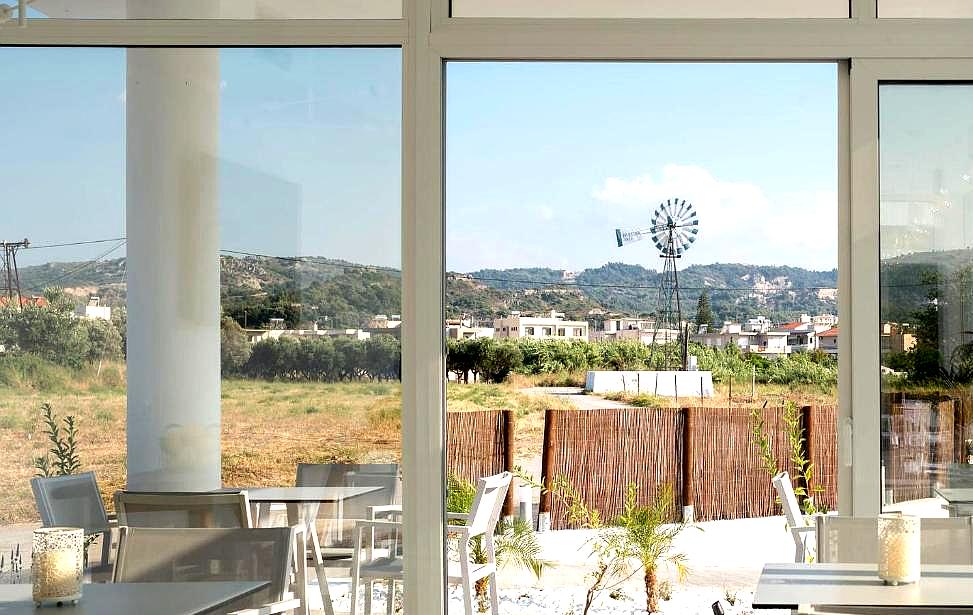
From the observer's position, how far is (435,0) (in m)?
3.21

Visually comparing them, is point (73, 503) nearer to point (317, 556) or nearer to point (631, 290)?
point (317, 556)

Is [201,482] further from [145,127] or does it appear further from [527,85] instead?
[527,85]

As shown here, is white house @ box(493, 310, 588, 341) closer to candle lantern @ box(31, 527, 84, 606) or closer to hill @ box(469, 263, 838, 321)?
hill @ box(469, 263, 838, 321)

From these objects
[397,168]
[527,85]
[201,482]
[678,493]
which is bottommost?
[678,493]

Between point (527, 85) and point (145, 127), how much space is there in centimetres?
315

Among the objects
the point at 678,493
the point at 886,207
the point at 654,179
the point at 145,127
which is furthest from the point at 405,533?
the point at 678,493

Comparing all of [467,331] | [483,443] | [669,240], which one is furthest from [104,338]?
[483,443]

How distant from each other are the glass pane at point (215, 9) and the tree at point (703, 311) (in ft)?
9.91

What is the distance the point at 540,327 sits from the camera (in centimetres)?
617

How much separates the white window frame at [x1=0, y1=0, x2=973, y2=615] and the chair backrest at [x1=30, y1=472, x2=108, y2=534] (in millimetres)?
1007

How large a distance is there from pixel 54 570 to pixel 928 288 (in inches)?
103

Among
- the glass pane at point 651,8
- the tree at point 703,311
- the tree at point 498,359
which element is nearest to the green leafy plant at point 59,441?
the glass pane at point 651,8

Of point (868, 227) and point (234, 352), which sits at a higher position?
point (868, 227)

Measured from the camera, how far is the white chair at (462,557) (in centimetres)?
318
